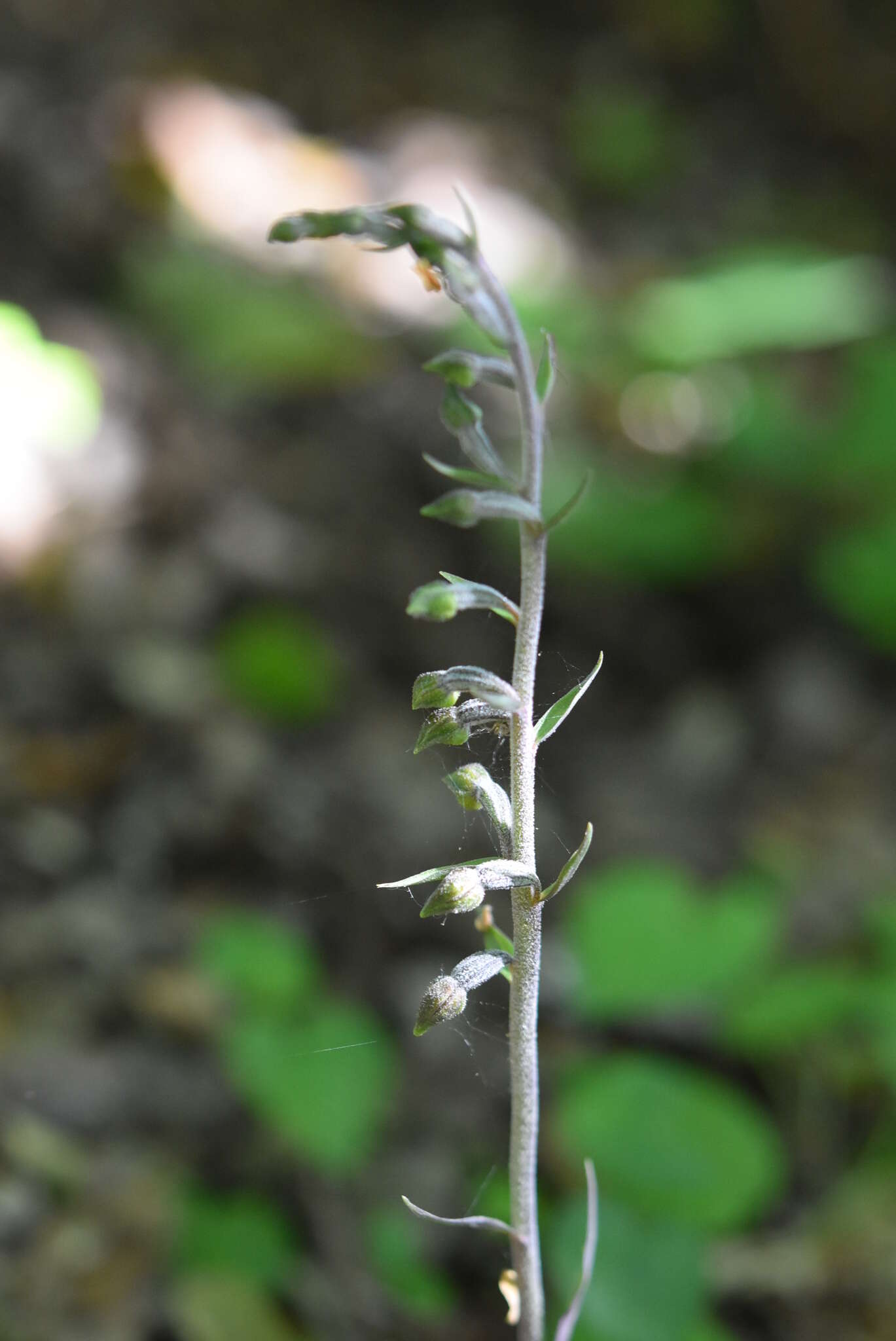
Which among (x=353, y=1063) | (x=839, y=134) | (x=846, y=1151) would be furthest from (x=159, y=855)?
(x=839, y=134)

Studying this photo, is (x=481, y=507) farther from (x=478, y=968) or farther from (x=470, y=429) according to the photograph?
(x=478, y=968)

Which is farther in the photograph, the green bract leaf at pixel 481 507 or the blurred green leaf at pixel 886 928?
the blurred green leaf at pixel 886 928

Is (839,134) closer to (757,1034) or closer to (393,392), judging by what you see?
(393,392)

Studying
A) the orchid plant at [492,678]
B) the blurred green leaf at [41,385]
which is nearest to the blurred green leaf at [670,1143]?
the orchid plant at [492,678]

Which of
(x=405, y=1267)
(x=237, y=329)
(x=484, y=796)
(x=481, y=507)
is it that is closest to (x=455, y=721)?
(x=484, y=796)

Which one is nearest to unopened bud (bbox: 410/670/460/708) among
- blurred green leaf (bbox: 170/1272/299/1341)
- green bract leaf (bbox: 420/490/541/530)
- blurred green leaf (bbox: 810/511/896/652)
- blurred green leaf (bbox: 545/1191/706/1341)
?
green bract leaf (bbox: 420/490/541/530)

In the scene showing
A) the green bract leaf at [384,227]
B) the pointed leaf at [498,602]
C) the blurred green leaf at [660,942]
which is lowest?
the blurred green leaf at [660,942]

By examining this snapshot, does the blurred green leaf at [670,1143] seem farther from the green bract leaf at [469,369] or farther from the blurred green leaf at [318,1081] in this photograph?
the green bract leaf at [469,369]
